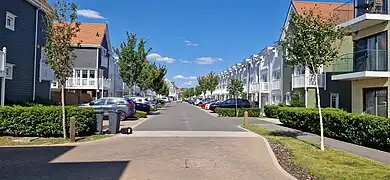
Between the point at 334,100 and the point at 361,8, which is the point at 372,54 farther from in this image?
the point at 334,100

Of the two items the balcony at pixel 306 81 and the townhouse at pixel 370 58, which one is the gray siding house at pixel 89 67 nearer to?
the balcony at pixel 306 81


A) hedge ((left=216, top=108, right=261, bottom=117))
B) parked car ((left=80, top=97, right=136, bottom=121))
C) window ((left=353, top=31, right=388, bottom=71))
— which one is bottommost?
hedge ((left=216, top=108, right=261, bottom=117))

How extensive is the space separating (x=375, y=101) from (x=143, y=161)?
15007mm

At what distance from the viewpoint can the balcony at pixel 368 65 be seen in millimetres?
18656

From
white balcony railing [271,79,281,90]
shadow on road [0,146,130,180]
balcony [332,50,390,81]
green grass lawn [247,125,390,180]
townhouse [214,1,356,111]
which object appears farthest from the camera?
white balcony railing [271,79,281,90]

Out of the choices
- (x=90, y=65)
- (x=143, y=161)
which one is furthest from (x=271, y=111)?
(x=143, y=161)

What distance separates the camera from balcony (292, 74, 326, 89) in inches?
1205

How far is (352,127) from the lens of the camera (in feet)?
46.5

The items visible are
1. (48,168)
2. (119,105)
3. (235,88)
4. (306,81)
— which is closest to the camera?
(48,168)

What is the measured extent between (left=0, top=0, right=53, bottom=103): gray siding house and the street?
25.2 feet

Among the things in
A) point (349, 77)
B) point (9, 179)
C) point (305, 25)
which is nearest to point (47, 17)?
point (9, 179)

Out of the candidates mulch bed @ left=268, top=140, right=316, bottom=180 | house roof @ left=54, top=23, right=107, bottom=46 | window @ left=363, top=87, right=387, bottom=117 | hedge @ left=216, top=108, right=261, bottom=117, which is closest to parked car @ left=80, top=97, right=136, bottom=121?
hedge @ left=216, top=108, right=261, bottom=117

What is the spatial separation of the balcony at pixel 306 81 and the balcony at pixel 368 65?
8.92 metres

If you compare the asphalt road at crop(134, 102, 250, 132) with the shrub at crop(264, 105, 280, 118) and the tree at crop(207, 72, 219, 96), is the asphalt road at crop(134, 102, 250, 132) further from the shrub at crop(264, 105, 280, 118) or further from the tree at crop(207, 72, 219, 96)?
the tree at crop(207, 72, 219, 96)
